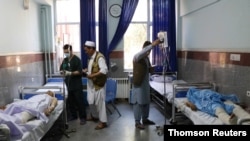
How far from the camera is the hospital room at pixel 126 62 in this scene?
308cm

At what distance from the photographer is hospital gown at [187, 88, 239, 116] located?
2.81 metres

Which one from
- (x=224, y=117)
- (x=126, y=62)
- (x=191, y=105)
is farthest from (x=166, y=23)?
(x=224, y=117)

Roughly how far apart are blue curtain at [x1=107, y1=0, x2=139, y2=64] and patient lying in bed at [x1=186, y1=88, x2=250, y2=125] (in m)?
2.67

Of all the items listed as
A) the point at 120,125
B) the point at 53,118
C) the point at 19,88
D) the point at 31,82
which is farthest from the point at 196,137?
the point at 31,82

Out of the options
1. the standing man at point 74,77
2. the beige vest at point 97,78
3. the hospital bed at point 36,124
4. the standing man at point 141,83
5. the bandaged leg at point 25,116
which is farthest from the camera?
the standing man at point 74,77

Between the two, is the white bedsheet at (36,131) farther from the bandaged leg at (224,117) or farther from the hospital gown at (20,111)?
the bandaged leg at (224,117)

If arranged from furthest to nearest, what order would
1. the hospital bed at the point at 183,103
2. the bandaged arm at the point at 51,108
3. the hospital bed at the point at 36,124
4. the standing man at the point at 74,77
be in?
the standing man at the point at 74,77, the bandaged arm at the point at 51,108, the hospital bed at the point at 183,103, the hospital bed at the point at 36,124

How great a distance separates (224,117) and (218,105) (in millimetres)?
276

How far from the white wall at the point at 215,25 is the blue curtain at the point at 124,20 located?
1158 mm

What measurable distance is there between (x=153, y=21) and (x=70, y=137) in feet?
11.0

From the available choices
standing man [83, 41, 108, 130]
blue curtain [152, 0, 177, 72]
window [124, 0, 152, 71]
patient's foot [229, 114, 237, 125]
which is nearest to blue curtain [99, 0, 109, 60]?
window [124, 0, 152, 71]

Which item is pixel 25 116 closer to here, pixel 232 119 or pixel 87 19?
pixel 232 119

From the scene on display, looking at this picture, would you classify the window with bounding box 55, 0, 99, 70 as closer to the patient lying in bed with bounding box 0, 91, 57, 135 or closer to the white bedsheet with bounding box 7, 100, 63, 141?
the patient lying in bed with bounding box 0, 91, 57, 135

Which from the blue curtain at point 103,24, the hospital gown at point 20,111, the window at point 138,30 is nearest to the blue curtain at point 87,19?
the blue curtain at point 103,24
